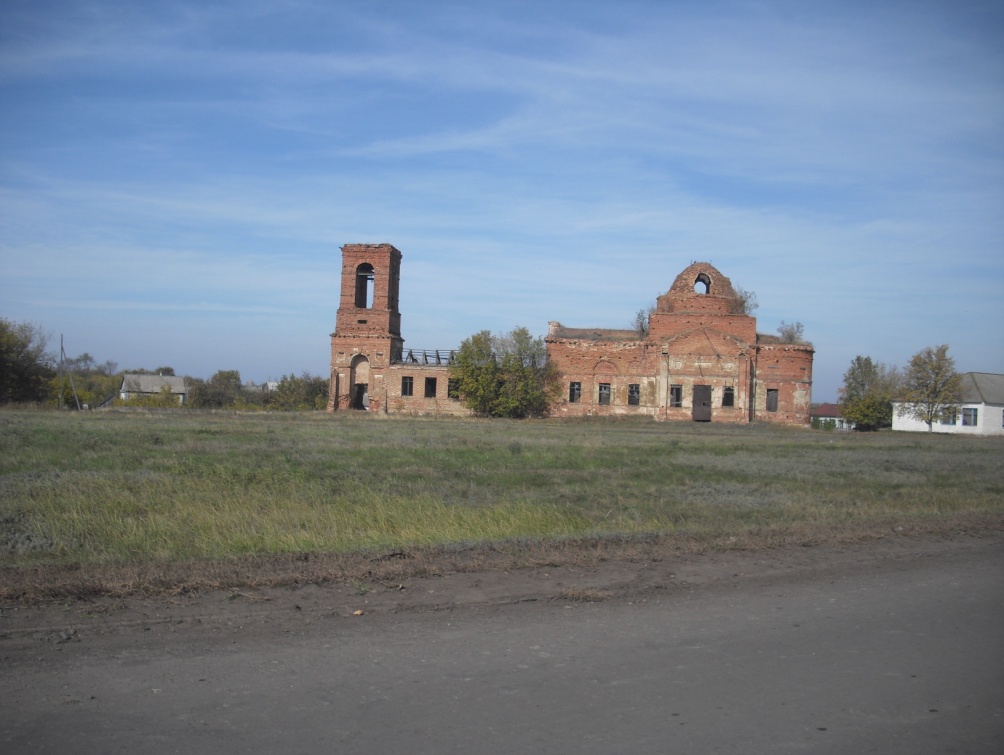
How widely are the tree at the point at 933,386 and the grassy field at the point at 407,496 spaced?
3931 cm

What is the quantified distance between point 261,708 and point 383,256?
4870 centimetres

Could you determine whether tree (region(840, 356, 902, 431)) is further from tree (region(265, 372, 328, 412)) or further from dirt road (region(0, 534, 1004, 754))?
dirt road (region(0, 534, 1004, 754))

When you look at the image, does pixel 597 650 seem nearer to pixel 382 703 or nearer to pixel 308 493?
pixel 382 703

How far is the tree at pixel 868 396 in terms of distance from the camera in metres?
61.0

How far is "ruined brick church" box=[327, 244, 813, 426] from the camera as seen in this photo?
50.9 m

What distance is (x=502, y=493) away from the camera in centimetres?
1459

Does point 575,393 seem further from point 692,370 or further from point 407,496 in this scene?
point 407,496

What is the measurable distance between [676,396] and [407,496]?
39861 mm

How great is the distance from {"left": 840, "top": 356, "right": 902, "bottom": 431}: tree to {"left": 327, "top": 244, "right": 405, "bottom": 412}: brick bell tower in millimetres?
34633

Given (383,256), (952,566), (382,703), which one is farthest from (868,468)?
(383,256)

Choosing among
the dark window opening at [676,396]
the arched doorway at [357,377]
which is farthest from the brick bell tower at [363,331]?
the dark window opening at [676,396]

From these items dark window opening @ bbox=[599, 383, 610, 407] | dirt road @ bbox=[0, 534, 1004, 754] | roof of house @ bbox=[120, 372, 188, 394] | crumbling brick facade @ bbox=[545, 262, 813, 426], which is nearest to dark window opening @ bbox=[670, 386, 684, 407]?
crumbling brick facade @ bbox=[545, 262, 813, 426]

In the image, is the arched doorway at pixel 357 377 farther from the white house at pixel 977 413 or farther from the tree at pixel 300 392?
the white house at pixel 977 413

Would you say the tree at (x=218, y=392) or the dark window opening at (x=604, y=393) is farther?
the tree at (x=218, y=392)
